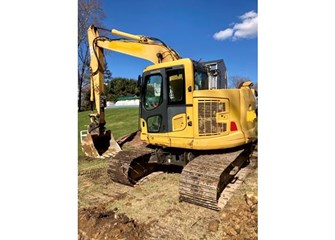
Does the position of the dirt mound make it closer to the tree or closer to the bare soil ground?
the bare soil ground

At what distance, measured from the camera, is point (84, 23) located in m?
2.32

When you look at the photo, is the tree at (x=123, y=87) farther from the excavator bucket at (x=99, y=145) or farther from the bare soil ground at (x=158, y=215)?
the excavator bucket at (x=99, y=145)

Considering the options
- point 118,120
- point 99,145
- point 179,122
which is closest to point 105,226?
point 179,122

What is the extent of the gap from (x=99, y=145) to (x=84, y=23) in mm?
1784

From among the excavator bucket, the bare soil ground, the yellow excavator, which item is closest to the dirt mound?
the bare soil ground

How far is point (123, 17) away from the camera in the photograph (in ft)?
6.82

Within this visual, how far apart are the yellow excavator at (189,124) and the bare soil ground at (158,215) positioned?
0.13m

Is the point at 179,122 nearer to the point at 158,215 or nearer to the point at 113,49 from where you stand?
the point at 158,215

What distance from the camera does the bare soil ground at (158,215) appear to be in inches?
71.3

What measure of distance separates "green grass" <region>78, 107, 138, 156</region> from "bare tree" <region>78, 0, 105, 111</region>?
357 mm
